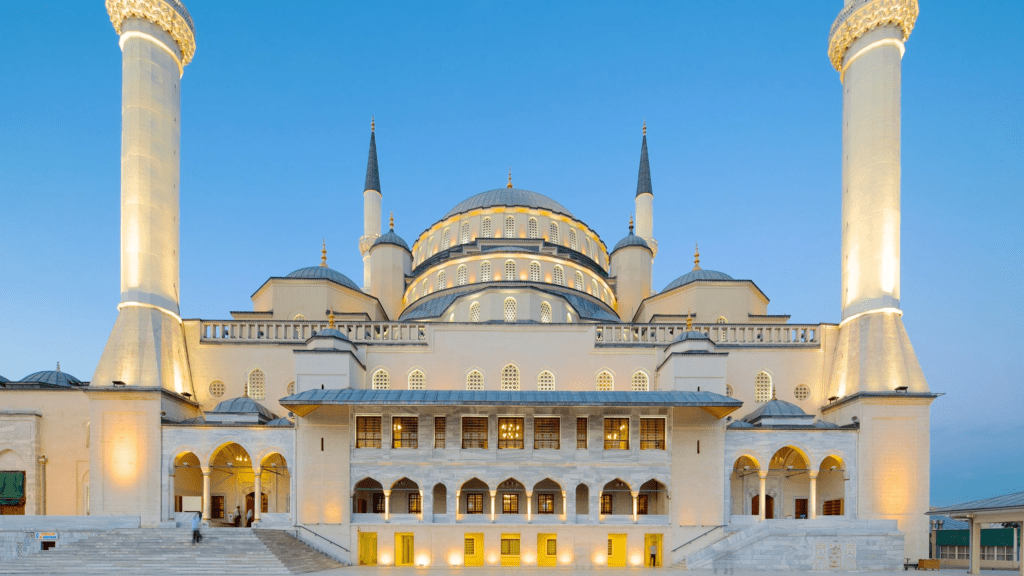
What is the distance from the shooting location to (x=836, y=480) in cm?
3050

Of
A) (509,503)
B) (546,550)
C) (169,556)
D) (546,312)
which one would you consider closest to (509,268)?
(546,312)

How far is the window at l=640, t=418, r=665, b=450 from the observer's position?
29219 mm

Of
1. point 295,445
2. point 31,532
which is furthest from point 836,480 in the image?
point 31,532

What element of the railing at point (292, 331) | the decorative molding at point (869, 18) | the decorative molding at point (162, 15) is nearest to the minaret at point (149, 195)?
the decorative molding at point (162, 15)

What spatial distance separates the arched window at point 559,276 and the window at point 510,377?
1019cm

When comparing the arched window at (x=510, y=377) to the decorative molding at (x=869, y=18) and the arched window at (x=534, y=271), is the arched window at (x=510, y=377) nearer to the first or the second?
the arched window at (x=534, y=271)

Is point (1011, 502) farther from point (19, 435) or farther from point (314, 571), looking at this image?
point (19, 435)

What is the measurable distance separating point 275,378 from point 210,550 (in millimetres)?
9418

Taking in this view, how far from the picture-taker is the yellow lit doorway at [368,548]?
94.4ft

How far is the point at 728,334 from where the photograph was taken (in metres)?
33.1

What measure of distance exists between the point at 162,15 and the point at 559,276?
81.6 ft

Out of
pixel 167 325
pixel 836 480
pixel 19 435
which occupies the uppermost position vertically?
pixel 167 325

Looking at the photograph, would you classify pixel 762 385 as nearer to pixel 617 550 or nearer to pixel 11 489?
pixel 617 550

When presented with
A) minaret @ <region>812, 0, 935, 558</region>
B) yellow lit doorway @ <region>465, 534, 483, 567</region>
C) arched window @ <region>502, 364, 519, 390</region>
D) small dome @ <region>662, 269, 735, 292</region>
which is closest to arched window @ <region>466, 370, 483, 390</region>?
arched window @ <region>502, 364, 519, 390</region>
